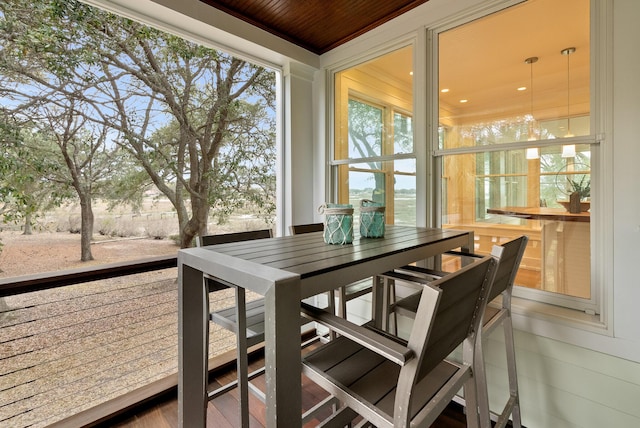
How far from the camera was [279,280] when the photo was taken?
2.63 ft

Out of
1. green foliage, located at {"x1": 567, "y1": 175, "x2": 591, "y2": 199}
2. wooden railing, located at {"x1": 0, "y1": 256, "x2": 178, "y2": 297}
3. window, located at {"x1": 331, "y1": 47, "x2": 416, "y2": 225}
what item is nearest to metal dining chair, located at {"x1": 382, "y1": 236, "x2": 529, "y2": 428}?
green foliage, located at {"x1": 567, "y1": 175, "x2": 591, "y2": 199}

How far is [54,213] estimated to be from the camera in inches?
69.5

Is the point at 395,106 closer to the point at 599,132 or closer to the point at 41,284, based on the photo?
the point at 599,132

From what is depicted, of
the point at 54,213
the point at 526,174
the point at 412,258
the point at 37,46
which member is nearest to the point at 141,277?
the point at 54,213

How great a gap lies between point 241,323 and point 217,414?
1.06 m

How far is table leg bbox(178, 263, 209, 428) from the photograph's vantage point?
1.24m

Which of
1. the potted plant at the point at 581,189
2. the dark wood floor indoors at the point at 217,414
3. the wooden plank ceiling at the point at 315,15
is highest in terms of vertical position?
the wooden plank ceiling at the point at 315,15

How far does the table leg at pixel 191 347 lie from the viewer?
1.24 meters

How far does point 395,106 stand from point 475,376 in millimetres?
1836

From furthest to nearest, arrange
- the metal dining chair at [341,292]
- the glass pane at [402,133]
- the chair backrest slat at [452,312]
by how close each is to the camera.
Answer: the glass pane at [402,133] < the metal dining chair at [341,292] < the chair backrest slat at [452,312]

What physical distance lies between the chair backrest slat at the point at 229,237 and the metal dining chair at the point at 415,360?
0.81 m

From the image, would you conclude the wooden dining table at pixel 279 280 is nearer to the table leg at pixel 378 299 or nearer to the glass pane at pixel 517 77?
the table leg at pixel 378 299

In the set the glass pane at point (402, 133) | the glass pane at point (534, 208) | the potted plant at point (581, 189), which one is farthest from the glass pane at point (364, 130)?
the potted plant at point (581, 189)

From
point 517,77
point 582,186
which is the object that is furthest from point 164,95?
point 582,186
